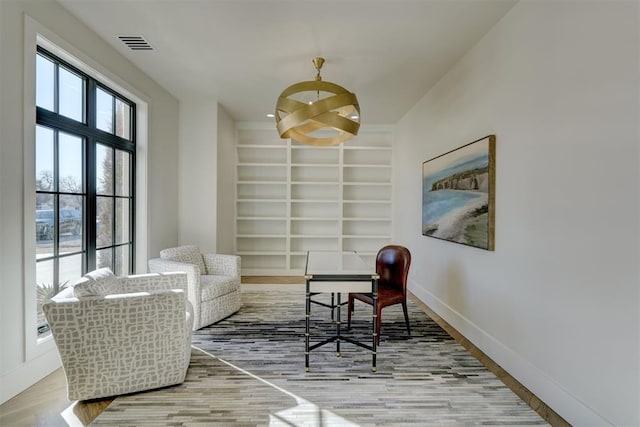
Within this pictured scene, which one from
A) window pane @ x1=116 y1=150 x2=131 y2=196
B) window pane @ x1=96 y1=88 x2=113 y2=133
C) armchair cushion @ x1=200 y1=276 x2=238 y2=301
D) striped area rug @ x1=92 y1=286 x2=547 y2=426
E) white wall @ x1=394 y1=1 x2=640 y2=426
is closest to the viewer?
white wall @ x1=394 y1=1 x2=640 y2=426

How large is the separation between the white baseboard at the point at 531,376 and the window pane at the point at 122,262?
12.6 ft

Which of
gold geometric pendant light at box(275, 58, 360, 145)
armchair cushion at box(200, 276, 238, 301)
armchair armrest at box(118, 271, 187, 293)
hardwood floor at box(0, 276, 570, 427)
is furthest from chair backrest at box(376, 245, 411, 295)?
armchair armrest at box(118, 271, 187, 293)

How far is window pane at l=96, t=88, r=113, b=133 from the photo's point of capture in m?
3.07

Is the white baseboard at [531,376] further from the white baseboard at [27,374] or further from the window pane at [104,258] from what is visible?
the window pane at [104,258]

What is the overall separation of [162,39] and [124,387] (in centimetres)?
299

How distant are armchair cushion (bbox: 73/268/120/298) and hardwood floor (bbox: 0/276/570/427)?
0.72 m

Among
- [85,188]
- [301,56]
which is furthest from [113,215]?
[301,56]

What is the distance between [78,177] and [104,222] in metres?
0.60

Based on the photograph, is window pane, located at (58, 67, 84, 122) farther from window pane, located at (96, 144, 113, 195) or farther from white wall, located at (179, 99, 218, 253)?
white wall, located at (179, 99, 218, 253)

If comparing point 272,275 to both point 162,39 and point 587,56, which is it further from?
point 587,56

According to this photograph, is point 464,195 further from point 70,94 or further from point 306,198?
point 70,94

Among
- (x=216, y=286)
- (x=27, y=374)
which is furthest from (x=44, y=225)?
(x=216, y=286)

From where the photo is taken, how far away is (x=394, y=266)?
3.29 metres

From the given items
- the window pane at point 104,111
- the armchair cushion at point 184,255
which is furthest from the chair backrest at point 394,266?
the window pane at point 104,111
